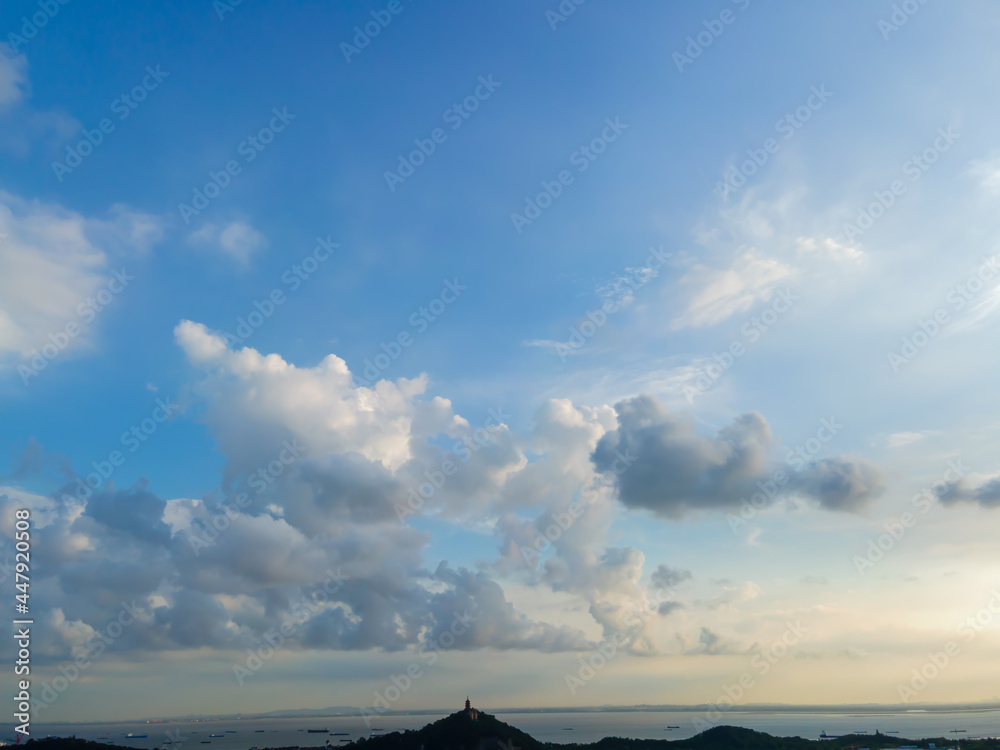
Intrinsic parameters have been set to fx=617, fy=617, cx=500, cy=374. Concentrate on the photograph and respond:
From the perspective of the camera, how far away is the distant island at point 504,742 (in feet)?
435

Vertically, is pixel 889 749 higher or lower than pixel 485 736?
lower

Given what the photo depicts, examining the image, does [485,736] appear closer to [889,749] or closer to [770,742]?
[770,742]

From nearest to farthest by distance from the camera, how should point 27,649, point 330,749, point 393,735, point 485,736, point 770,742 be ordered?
point 27,649 < point 485,736 < point 393,735 < point 330,749 < point 770,742

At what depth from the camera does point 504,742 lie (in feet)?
429

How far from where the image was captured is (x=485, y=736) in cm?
13250

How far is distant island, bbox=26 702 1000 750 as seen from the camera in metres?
132

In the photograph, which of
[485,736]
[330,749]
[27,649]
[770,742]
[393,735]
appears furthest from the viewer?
[770,742]

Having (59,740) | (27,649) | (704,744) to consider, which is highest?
(27,649)

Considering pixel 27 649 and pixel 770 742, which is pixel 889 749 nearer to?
pixel 770 742

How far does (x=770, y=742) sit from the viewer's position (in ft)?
582

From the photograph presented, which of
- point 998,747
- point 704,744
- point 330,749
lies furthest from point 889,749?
point 330,749

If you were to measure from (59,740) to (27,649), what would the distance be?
126 meters

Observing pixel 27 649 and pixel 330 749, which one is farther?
pixel 330 749

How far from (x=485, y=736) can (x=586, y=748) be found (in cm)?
5494
